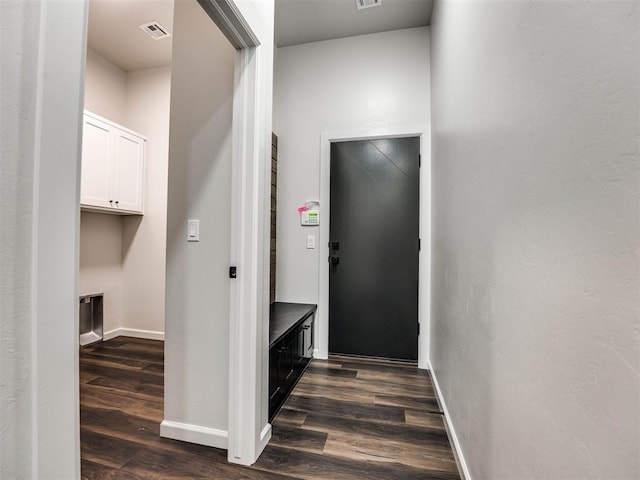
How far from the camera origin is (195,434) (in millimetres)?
1667

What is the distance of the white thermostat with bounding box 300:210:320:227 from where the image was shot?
2.96 meters

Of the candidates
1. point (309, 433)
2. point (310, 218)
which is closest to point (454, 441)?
point (309, 433)

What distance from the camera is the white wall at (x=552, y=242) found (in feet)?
1.67

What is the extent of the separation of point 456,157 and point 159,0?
8.99 feet

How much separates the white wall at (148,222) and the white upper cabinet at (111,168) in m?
0.14

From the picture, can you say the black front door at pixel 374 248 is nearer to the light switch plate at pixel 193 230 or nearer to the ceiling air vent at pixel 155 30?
the light switch plate at pixel 193 230

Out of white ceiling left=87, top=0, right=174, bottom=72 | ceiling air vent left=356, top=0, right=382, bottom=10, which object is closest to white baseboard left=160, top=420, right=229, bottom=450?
white ceiling left=87, top=0, right=174, bottom=72

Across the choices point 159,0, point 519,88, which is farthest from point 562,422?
point 159,0

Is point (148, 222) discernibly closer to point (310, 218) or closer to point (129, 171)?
point (129, 171)

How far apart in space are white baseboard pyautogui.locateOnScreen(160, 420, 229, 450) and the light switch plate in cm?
105

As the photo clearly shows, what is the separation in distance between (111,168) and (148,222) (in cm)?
69

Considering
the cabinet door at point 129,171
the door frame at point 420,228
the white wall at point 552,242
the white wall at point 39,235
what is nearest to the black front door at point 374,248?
the door frame at point 420,228

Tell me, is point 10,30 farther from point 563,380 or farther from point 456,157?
point 456,157

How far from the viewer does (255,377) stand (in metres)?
1.51
